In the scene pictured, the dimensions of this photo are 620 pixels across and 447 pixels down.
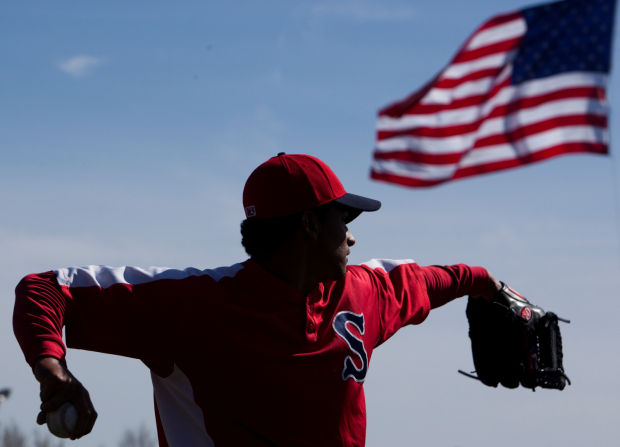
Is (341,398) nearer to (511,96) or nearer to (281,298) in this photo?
(281,298)

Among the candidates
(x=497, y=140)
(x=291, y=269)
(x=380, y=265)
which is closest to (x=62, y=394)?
(x=291, y=269)

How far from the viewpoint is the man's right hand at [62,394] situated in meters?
3.83

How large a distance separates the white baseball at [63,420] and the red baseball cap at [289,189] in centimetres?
170

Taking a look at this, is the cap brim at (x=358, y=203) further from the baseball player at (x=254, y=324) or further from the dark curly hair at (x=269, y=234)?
the dark curly hair at (x=269, y=234)

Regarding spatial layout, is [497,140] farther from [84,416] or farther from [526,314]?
[84,416]

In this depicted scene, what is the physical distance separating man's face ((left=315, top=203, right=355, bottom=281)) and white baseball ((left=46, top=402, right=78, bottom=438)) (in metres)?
1.73

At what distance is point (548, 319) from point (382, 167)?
1.76 m

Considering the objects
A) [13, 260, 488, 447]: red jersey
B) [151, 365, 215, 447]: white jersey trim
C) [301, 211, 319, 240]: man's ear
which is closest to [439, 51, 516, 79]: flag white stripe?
[301, 211, 319, 240]: man's ear

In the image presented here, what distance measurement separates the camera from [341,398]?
4.91 metres

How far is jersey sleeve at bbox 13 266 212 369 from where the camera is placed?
4.24 metres

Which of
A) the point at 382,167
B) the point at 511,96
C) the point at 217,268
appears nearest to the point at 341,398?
the point at 217,268

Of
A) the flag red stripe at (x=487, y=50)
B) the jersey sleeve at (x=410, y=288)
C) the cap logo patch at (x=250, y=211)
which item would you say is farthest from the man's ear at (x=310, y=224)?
the flag red stripe at (x=487, y=50)

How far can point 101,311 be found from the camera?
14.5 ft

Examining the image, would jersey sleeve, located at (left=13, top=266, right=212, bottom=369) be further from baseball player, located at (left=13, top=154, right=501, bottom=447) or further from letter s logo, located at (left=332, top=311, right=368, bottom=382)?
letter s logo, located at (left=332, top=311, right=368, bottom=382)
